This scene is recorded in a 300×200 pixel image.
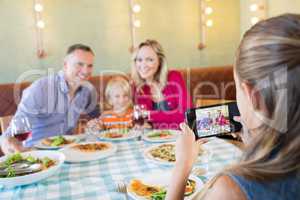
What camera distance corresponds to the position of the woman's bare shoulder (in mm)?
662

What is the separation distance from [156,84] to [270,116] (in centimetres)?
216

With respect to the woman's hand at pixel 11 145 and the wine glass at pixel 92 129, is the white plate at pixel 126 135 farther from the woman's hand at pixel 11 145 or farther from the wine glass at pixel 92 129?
the woman's hand at pixel 11 145

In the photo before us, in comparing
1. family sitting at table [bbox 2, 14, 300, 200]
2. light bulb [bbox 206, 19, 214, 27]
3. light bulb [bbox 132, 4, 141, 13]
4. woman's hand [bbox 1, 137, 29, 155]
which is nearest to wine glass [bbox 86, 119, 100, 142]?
woman's hand [bbox 1, 137, 29, 155]

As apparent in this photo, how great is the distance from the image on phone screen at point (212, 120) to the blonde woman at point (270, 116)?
1.32 feet

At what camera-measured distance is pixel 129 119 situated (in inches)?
87.0

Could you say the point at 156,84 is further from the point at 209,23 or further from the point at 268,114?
the point at 268,114

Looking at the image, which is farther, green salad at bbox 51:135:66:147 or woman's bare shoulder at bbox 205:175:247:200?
green salad at bbox 51:135:66:147

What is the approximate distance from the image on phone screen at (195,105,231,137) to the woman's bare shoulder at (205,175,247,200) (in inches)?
16.8

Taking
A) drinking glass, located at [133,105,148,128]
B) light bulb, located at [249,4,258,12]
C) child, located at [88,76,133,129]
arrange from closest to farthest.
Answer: drinking glass, located at [133,105,148,128] → child, located at [88,76,133,129] → light bulb, located at [249,4,258,12]

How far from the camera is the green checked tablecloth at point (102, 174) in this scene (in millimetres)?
1176

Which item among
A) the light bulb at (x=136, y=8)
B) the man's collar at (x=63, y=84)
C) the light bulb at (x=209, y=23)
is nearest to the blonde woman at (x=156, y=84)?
the man's collar at (x=63, y=84)

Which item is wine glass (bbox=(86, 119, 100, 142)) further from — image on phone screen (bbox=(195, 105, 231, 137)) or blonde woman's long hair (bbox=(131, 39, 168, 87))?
image on phone screen (bbox=(195, 105, 231, 137))

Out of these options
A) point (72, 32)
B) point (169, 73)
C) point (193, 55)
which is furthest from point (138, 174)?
point (193, 55)

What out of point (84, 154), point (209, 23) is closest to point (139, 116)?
point (84, 154)
